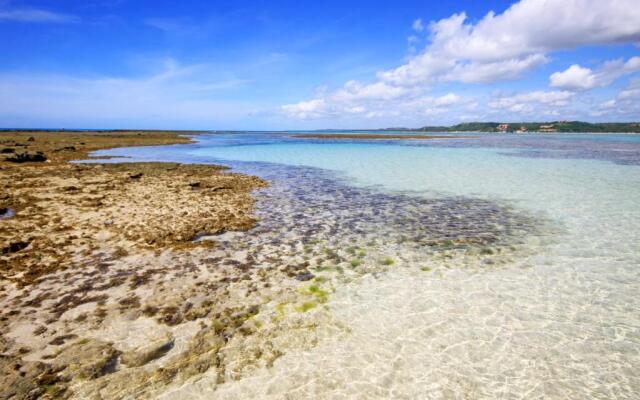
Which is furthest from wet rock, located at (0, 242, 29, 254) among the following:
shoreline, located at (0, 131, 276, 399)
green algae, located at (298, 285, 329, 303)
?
green algae, located at (298, 285, 329, 303)

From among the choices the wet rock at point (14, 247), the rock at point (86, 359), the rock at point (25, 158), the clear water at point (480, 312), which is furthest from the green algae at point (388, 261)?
the rock at point (25, 158)

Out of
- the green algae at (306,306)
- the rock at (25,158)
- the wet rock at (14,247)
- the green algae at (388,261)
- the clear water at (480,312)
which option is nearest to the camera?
the clear water at (480,312)

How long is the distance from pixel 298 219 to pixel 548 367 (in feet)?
35.8

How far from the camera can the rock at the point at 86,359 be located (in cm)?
582

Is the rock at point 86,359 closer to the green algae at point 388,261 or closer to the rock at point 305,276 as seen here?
the rock at point 305,276

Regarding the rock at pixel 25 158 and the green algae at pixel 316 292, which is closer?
the green algae at pixel 316 292

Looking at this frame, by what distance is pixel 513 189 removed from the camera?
22.5 meters

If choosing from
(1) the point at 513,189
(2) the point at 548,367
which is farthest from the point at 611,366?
(1) the point at 513,189

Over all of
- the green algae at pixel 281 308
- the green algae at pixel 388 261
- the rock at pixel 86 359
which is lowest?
the green algae at pixel 281 308

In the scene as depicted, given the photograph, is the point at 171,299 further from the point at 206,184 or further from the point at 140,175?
the point at 140,175

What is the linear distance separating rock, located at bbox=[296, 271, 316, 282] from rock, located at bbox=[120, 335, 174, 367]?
373cm

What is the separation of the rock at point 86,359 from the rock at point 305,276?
460cm

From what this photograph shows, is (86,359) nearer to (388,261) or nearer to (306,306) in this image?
(306,306)

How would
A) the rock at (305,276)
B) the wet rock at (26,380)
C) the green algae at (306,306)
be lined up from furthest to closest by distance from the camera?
the rock at (305,276), the green algae at (306,306), the wet rock at (26,380)
